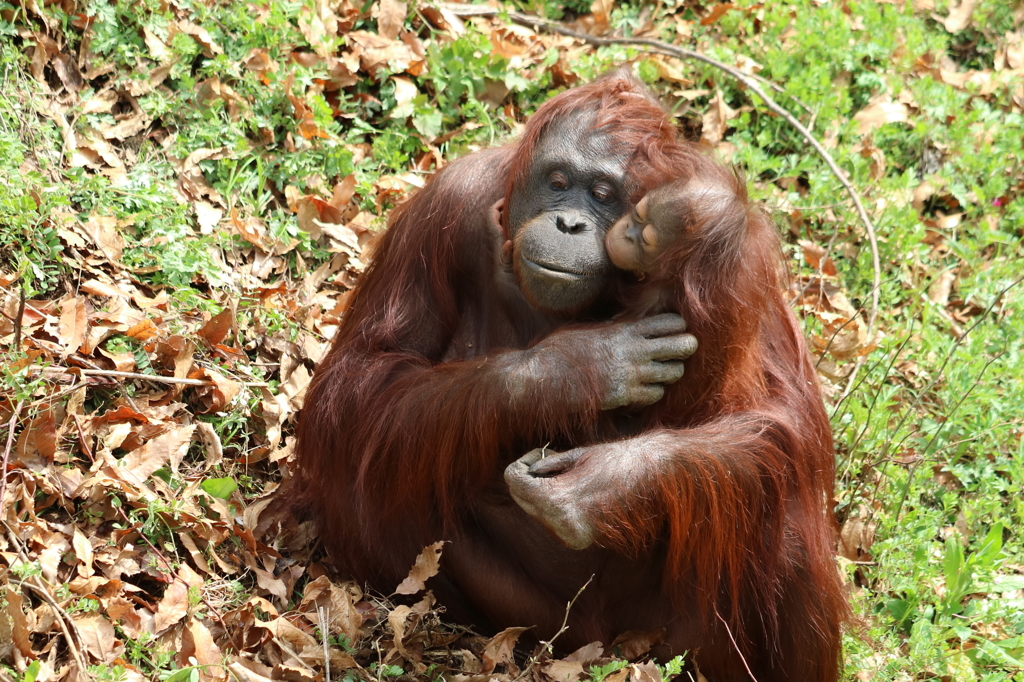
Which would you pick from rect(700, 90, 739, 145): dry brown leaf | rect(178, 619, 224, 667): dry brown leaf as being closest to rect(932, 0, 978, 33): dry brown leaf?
rect(700, 90, 739, 145): dry brown leaf

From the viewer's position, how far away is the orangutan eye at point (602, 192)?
138 inches

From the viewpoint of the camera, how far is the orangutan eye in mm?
3516

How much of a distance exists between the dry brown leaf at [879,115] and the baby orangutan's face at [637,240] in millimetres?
3657

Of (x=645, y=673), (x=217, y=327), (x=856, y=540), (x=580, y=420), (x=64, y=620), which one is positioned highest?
(x=580, y=420)

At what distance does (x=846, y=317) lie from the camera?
18.8ft

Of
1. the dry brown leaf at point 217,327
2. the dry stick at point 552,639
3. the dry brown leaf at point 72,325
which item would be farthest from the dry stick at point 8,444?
the dry stick at point 552,639

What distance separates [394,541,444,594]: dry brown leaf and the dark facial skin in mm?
913

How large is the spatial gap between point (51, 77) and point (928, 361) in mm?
4470

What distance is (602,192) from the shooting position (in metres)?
3.52

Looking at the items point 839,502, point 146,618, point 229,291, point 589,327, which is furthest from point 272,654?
point 839,502

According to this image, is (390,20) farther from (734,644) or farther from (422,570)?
(734,644)

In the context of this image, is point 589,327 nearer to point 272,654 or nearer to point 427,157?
point 272,654

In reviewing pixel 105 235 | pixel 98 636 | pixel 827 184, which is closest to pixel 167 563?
pixel 98 636

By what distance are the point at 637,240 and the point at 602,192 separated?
0.28 meters
